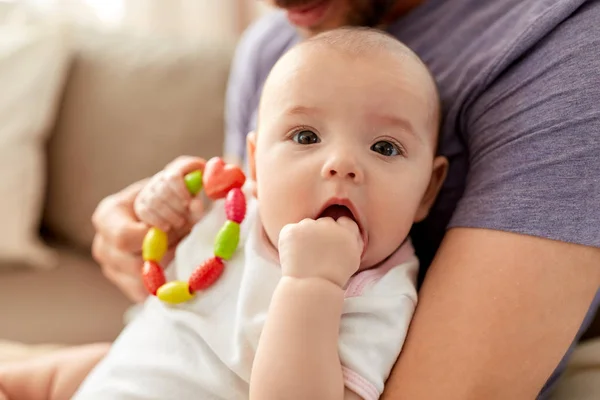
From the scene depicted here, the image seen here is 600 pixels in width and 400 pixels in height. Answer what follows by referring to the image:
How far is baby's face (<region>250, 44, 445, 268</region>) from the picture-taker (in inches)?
33.2

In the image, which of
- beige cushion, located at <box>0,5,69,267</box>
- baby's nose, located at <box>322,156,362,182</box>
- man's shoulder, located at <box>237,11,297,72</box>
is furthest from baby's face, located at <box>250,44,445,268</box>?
beige cushion, located at <box>0,5,69,267</box>

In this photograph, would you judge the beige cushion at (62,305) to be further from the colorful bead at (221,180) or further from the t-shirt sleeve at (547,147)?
the t-shirt sleeve at (547,147)

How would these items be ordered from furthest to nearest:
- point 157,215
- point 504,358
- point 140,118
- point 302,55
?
point 140,118, point 157,215, point 302,55, point 504,358

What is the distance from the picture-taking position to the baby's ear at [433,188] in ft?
3.18

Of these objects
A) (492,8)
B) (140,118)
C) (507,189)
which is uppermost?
(492,8)

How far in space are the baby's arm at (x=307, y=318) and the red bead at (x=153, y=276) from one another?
10.9 inches

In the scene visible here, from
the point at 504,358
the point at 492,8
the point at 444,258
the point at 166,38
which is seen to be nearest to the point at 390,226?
the point at 444,258

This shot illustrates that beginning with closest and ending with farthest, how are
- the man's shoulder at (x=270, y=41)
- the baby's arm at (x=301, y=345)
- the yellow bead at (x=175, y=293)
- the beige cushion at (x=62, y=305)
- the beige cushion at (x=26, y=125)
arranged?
1. the baby's arm at (x=301, y=345)
2. the yellow bead at (x=175, y=293)
3. the man's shoulder at (x=270, y=41)
4. the beige cushion at (x=62, y=305)
5. the beige cushion at (x=26, y=125)

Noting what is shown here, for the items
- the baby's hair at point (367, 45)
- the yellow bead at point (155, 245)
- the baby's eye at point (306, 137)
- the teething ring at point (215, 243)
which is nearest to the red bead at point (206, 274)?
the teething ring at point (215, 243)

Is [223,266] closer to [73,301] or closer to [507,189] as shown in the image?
[507,189]

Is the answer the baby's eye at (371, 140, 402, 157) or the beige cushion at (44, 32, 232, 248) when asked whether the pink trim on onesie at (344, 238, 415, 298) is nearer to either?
the baby's eye at (371, 140, 402, 157)

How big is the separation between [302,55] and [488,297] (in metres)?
0.40

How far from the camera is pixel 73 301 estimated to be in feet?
5.18

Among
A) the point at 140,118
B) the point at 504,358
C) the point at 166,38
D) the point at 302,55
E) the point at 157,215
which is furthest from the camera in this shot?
the point at 166,38
